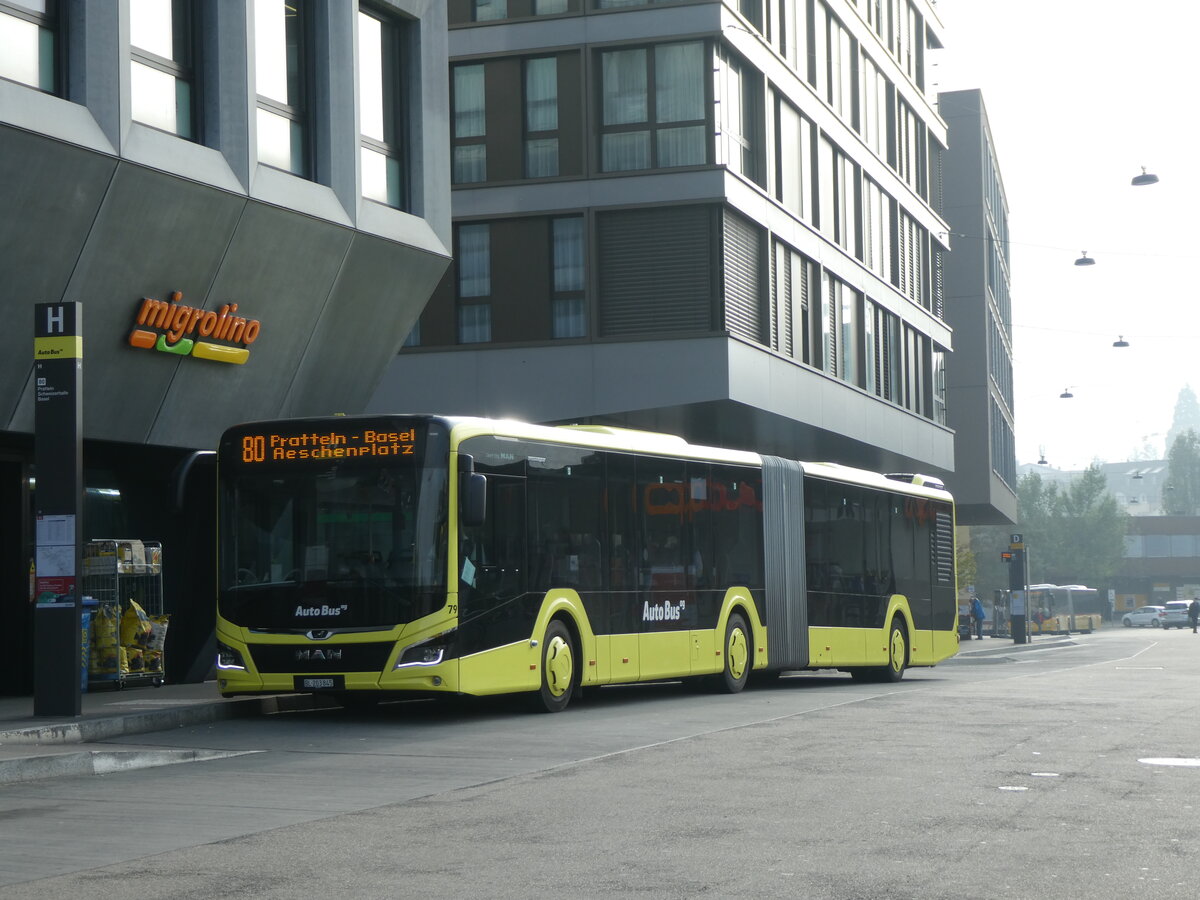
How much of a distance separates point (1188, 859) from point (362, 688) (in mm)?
8873

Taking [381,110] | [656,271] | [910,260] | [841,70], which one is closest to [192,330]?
[381,110]

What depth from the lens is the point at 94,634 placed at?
19281mm

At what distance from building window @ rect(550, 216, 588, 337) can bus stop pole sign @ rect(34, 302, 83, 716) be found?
18.1m

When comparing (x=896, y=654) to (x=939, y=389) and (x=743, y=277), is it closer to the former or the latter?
(x=743, y=277)

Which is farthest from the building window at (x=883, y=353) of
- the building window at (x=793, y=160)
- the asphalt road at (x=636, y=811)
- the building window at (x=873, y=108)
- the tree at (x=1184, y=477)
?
the tree at (x=1184, y=477)

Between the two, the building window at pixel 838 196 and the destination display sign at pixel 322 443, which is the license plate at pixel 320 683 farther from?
the building window at pixel 838 196

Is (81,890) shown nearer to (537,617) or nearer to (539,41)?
(537,617)

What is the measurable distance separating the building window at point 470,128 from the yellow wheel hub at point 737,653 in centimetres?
1489

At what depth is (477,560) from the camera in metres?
15.8

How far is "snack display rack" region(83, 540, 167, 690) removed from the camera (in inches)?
757

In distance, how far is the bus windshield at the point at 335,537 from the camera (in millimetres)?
15422

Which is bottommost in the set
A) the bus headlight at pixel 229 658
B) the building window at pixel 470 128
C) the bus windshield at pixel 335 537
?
the bus headlight at pixel 229 658

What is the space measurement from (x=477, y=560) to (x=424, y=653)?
1.01 meters

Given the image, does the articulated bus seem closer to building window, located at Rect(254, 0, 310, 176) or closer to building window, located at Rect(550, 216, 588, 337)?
building window, located at Rect(254, 0, 310, 176)
